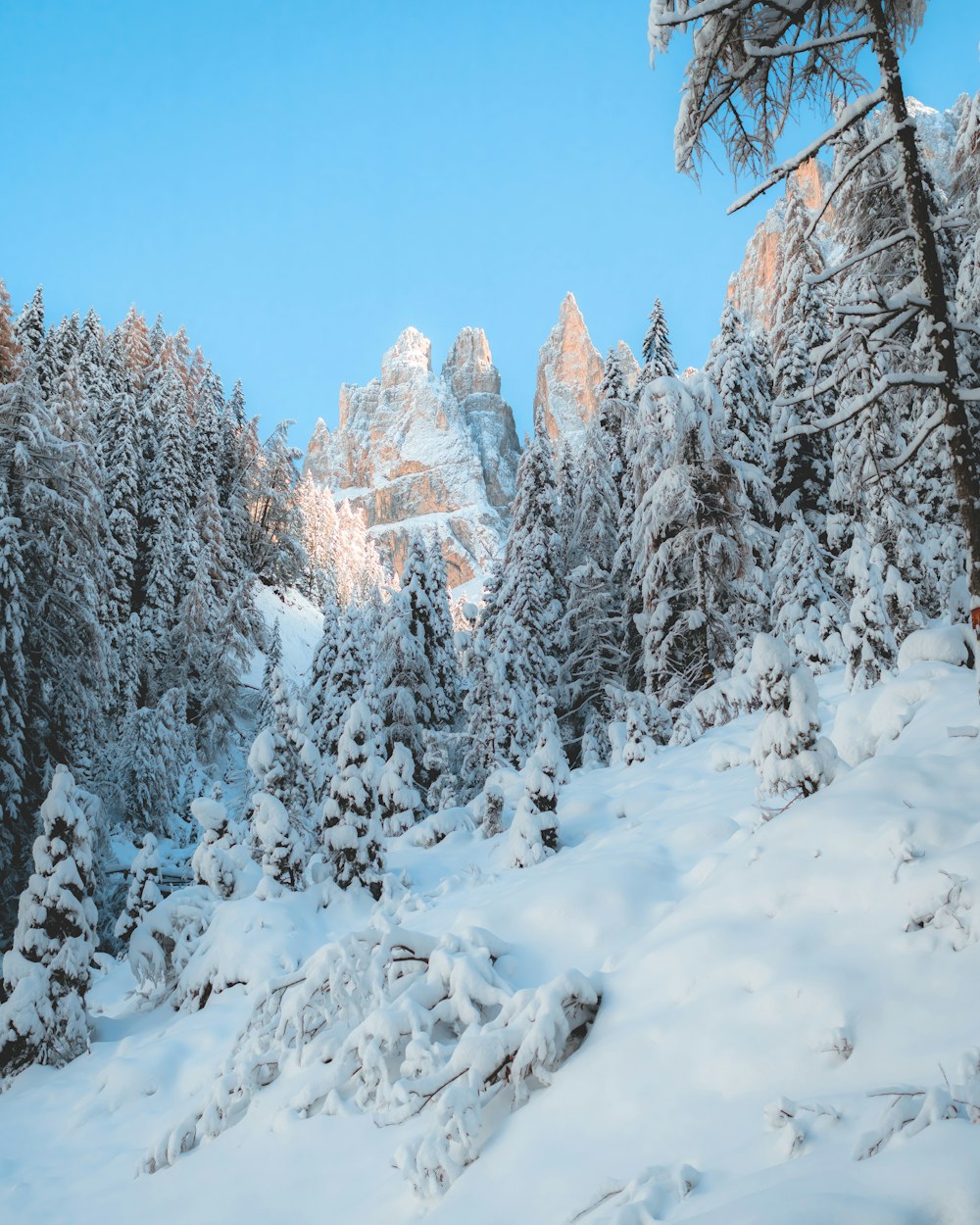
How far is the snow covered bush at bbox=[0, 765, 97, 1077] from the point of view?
786cm

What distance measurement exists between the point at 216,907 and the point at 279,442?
3558cm

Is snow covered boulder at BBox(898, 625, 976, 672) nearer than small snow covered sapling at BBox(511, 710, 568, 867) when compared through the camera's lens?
Yes

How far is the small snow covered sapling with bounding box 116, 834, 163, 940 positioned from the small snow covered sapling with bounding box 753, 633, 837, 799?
29.1 ft

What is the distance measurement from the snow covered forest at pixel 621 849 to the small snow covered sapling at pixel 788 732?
1.2 inches

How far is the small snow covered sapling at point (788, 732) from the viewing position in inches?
219

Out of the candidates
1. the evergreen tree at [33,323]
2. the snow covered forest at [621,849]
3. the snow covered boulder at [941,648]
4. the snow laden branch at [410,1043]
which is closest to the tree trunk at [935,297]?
the snow covered forest at [621,849]

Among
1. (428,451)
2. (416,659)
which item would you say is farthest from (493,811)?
(428,451)

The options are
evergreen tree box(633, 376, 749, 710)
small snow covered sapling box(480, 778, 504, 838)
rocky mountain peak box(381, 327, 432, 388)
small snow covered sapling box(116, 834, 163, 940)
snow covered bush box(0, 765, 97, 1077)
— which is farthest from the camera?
rocky mountain peak box(381, 327, 432, 388)

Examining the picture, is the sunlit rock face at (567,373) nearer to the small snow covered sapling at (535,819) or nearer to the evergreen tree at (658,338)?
the evergreen tree at (658,338)

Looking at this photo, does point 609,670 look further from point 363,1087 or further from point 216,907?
point 363,1087

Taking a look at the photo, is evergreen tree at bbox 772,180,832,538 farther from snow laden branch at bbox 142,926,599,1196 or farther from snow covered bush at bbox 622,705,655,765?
snow laden branch at bbox 142,926,599,1196

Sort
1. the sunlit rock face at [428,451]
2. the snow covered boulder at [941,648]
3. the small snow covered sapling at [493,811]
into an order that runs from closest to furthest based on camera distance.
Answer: the snow covered boulder at [941,648], the small snow covered sapling at [493,811], the sunlit rock face at [428,451]

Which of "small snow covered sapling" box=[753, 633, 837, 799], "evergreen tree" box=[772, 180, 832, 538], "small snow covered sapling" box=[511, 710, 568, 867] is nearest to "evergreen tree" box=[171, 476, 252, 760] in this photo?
"evergreen tree" box=[772, 180, 832, 538]

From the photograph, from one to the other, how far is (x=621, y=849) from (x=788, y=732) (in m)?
2.36
